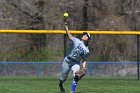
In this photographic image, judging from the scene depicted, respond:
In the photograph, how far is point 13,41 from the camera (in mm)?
24531

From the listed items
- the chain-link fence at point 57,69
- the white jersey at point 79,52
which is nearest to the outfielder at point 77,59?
the white jersey at point 79,52

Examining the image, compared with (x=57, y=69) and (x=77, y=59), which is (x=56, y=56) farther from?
(x=77, y=59)

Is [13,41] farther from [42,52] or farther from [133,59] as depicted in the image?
[133,59]

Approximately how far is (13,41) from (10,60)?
2.37 meters

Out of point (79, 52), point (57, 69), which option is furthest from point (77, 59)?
point (57, 69)

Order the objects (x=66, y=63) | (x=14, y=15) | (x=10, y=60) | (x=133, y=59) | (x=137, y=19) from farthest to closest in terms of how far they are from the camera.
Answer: (x=137, y=19), (x=14, y=15), (x=133, y=59), (x=10, y=60), (x=66, y=63)

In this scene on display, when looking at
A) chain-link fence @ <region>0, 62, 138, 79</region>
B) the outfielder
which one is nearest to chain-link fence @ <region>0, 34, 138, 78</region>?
chain-link fence @ <region>0, 62, 138, 79</region>

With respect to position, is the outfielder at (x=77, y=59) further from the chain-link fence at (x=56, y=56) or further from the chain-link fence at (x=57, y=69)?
the chain-link fence at (x=57, y=69)

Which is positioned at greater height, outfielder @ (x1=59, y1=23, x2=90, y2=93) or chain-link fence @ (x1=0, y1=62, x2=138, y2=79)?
outfielder @ (x1=59, y1=23, x2=90, y2=93)

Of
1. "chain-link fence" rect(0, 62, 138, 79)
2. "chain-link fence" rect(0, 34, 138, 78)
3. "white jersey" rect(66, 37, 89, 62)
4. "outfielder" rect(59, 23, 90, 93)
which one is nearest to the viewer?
"outfielder" rect(59, 23, 90, 93)

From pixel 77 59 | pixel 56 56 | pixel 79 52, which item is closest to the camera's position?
pixel 79 52

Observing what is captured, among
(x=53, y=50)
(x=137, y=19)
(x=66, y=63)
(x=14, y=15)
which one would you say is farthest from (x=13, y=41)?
(x=66, y=63)

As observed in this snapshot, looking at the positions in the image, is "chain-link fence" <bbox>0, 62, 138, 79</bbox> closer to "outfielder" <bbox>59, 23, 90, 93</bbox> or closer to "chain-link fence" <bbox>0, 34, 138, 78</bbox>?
"chain-link fence" <bbox>0, 34, 138, 78</bbox>

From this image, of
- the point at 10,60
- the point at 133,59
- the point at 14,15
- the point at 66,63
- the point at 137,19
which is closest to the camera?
the point at 66,63
